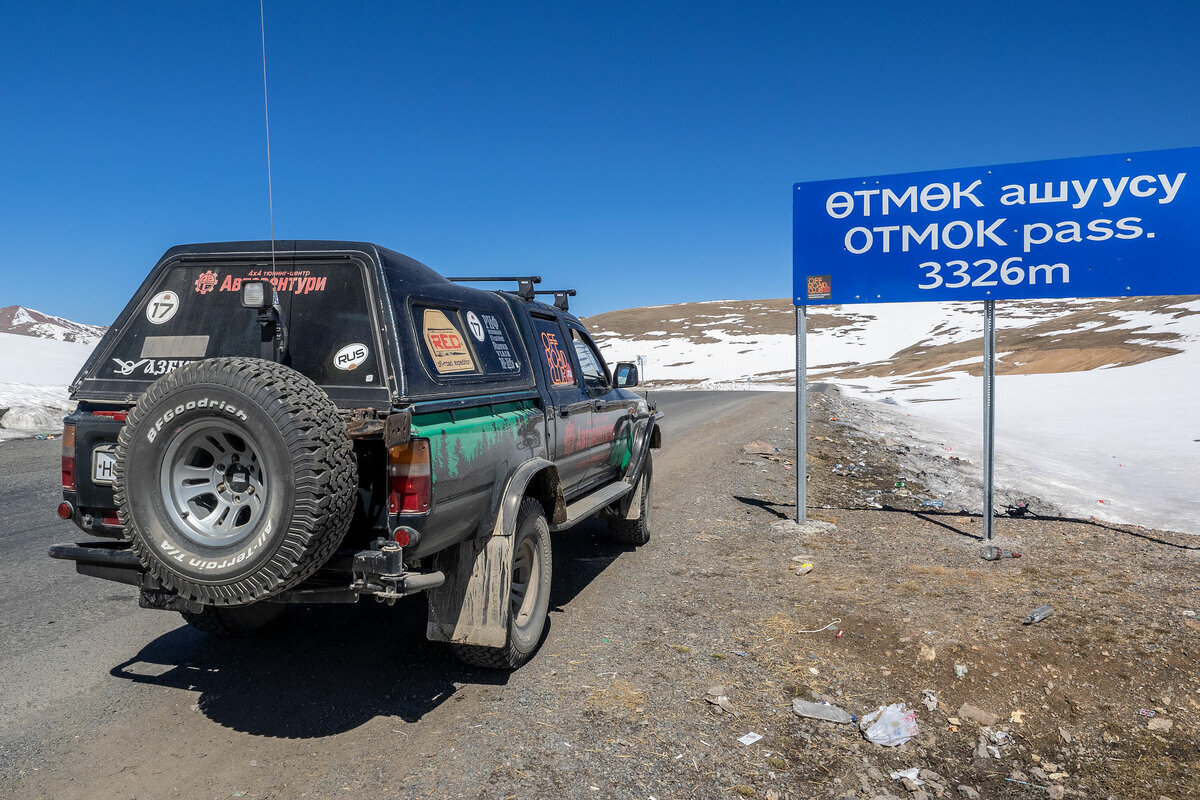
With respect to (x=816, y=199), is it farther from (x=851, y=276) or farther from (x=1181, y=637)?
(x=1181, y=637)

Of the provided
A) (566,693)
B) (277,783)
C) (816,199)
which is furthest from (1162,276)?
(277,783)

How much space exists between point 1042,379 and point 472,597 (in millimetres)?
31139

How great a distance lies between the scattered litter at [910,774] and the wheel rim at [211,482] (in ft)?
9.40

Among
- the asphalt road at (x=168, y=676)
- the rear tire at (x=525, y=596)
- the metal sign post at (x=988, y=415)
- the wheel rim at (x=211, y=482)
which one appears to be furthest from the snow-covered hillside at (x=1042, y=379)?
the wheel rim at (x=211, y=482)

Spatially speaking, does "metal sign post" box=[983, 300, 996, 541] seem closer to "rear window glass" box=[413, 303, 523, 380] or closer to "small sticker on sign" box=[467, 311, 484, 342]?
"rear window glass" box=[413, 303, 523, 380]

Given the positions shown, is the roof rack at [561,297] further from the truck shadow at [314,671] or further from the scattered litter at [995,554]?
the scattered litter at [995,554]

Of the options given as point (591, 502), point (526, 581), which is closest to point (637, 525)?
point (591, 502)

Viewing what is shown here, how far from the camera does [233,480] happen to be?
124 inches

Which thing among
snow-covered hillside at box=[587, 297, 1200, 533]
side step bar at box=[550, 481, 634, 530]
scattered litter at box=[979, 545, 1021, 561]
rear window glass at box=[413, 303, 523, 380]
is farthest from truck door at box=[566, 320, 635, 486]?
snow-covered hillside at box=[587, 297, 1200, 533]

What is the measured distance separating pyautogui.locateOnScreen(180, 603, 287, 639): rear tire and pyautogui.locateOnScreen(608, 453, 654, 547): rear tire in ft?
9.88

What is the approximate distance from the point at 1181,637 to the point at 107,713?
19.4ft

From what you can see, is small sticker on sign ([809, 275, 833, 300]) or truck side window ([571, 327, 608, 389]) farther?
small sticker on sign ([809, 275, 833, 300])

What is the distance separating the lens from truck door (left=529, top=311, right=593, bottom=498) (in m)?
4.91

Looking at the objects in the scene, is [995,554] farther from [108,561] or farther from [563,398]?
[108,561]
